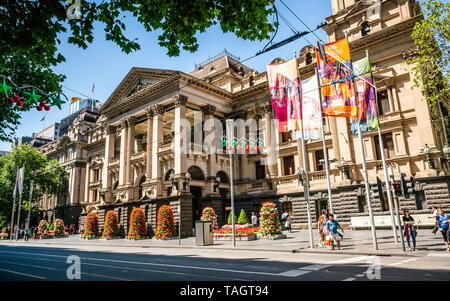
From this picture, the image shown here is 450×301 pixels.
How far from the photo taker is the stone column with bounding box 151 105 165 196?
32963mm

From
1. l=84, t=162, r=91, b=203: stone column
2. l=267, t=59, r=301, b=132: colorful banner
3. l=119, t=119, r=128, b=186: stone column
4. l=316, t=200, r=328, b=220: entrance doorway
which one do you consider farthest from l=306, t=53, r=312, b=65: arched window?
l=84, t=162, r=91, b=203: stone column

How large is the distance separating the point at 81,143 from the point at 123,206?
2877cm

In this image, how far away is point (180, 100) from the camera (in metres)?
33.1

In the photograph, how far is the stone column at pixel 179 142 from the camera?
31031 mm

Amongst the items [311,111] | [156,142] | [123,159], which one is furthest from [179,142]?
[311,111]

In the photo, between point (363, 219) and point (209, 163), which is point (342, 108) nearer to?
point (363, 219)

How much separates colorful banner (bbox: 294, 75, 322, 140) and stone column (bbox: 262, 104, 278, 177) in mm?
12806

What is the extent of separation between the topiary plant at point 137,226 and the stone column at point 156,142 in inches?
118

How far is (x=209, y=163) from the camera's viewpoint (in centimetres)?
3450

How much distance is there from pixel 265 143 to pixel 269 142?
20.2 inches

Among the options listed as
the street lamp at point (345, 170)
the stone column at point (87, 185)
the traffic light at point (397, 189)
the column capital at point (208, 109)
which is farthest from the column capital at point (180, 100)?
the stone column at point (87, 185)

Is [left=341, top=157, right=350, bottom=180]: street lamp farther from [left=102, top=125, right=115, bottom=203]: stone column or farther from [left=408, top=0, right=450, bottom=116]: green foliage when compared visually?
[left=102, top=125, right=115, bottom=203]: stone column

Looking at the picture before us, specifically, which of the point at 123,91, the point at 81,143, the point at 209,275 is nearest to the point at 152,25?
the point at 209,275

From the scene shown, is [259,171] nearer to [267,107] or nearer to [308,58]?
[267,107]
